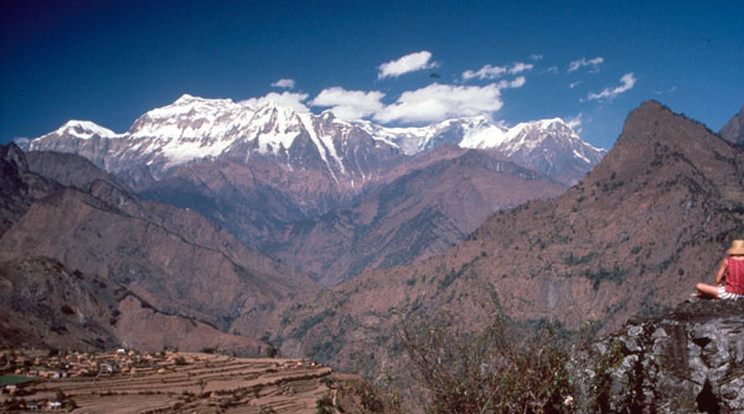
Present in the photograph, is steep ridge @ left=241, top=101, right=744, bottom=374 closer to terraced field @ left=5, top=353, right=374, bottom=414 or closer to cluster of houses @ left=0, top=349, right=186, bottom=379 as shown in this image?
terraced field @ left=5, top=353, right=374, bottom=414

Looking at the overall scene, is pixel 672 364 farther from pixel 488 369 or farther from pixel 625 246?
pixel 625 246

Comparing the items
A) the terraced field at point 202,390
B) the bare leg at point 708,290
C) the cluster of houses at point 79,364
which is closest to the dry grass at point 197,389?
the terraced field at point 202,390

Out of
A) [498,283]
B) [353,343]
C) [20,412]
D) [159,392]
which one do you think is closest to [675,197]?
[498,283]

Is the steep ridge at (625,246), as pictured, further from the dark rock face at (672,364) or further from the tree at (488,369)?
the dark rock face at (672,364)

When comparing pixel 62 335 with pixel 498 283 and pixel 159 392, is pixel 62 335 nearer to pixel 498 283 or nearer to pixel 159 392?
pixel 159 392

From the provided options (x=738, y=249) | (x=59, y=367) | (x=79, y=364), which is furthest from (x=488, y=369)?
(x=79, y=364)

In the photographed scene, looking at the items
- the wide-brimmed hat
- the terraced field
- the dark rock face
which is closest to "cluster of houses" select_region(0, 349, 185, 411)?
the terraced field

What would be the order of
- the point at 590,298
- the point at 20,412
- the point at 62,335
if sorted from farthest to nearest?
the point at 590,298 → the point at 62,335 → the point at 20,412

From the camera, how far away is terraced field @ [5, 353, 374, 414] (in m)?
43.8

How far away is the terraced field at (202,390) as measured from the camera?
144ft

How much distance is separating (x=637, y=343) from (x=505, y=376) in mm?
3117

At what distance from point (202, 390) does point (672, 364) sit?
46.0 metres

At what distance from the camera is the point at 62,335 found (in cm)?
9969

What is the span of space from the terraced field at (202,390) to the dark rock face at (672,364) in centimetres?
2480
